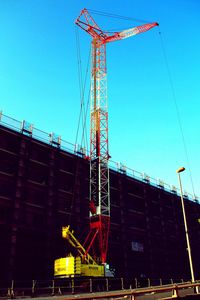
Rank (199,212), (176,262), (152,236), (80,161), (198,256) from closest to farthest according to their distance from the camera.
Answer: (80,161) → (152,236) → (176,262) → (198,256) → (199,212)

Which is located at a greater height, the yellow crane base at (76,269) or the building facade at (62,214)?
the building facade at (62,214)

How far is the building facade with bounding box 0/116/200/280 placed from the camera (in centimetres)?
3906

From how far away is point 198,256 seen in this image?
229 ft

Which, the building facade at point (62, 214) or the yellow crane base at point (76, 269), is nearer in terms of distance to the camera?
the yellow crane base at point (76, 269)

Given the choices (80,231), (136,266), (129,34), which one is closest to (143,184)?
A: (136,266)

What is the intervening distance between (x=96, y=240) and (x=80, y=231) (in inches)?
140

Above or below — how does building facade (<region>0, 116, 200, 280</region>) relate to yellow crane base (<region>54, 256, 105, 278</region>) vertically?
above

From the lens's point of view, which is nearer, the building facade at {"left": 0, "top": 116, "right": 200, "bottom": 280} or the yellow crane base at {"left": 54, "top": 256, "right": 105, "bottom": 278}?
the yellow crane base at {"left": 54, "top": 256, "right": 105, "bottom": 278}

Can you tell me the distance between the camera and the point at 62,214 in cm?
4488

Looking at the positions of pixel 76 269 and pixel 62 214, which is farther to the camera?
pixel 62 214

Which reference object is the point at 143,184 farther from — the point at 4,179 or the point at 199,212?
the point at 4,179

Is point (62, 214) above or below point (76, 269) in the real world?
above

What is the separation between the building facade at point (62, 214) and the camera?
3906 centimetres

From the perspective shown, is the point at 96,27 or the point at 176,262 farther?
the point at 176,262
